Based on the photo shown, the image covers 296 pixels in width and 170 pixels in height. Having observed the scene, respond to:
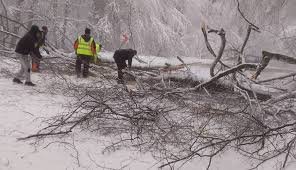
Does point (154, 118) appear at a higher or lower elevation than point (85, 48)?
lower

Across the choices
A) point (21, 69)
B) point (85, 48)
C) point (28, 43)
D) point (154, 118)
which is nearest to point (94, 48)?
point (85, 48)

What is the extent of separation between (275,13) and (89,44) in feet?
20.5

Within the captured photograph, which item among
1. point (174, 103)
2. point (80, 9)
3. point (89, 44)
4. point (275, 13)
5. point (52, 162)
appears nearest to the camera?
point (52, 162)

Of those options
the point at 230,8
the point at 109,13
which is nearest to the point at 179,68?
the point at 230,8

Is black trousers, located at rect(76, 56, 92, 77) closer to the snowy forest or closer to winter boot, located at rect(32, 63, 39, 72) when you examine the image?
the snowy forest

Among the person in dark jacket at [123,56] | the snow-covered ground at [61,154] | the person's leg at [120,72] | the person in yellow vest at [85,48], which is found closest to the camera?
the snow-covered ground at [61,154]

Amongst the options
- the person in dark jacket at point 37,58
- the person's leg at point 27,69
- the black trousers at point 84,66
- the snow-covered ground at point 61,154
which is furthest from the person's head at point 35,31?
the snow-covered ground at point 61,154

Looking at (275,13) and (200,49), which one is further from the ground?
(275,13)

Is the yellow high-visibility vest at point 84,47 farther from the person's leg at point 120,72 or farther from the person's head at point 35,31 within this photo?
the person's head at point 35,31

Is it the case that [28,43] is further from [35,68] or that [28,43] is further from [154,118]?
[154,118]

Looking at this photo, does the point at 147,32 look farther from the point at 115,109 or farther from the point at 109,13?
the point at 115,109

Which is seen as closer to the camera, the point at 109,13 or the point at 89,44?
the point at 89,44

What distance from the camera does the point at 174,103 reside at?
798cm

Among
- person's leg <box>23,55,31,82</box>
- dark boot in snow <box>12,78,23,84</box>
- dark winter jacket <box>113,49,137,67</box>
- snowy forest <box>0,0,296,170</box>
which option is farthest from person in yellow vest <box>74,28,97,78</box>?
dark boot in snow <box>12,78,23,84</box>
